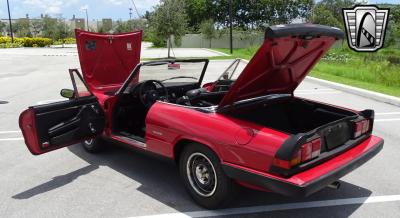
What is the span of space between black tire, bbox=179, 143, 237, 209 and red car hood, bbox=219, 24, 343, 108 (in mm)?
524

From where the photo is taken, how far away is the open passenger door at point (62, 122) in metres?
4.73

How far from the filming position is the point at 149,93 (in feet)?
17.5

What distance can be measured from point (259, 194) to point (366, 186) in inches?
49.0

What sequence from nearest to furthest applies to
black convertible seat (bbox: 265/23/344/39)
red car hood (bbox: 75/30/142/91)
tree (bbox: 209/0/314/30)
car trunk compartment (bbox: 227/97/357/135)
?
black convertible seat (bbox: 265/23/344/39) → car trunk compartment (bbox: 227/97/357/135) → red car hood (bbox: 75/30/142/91) → tree (bbox: 209/0/314/30)

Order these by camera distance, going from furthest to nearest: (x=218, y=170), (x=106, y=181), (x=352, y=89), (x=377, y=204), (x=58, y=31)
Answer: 1. (x=58, y=31)
2. (x=352, y=89)
3. (x=106, y=181)
4. (x=377, y=204)
5. (x=218, y=170)

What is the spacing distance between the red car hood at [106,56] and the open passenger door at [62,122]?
2.19 ft

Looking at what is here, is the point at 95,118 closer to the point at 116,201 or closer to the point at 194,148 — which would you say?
the point at 116,201

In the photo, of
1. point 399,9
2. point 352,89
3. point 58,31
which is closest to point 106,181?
point 352,89

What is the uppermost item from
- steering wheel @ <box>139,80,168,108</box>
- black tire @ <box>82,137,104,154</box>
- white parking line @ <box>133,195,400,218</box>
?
steering wheel @ <box>139,80,168,108</box>

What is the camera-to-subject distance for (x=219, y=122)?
151 inches

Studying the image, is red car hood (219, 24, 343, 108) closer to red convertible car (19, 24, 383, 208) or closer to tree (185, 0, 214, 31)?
red convertible car (19, 24, 383, 208)

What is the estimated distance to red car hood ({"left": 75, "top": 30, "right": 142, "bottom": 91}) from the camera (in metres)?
6.06

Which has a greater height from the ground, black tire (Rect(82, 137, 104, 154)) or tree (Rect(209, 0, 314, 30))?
tree (Rect(209, 0, 314, 30))

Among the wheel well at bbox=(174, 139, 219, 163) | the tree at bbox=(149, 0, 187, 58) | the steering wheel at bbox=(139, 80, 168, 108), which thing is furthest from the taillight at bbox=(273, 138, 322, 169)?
the tree at bbox=(149, 0, 187, 58)
